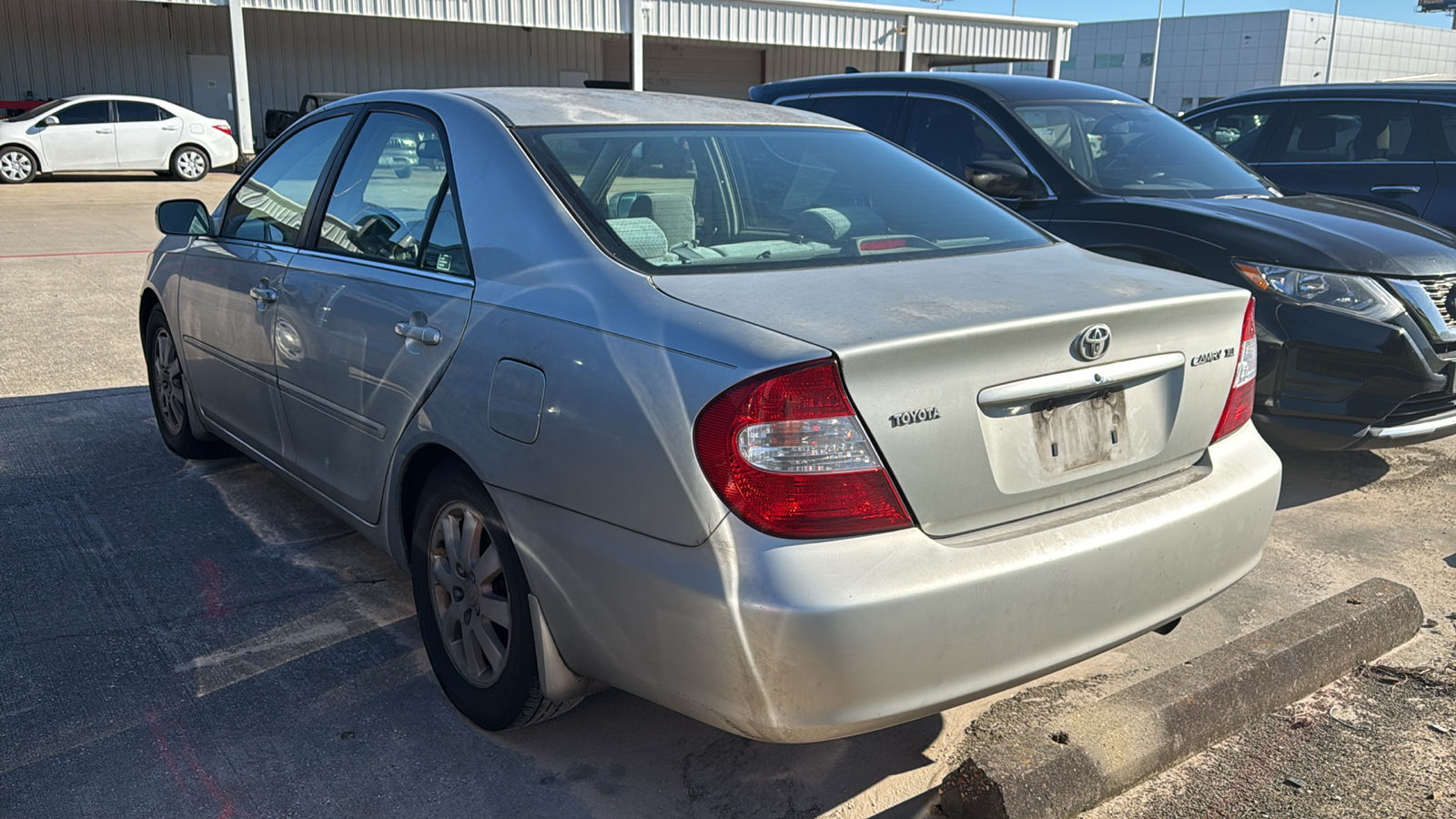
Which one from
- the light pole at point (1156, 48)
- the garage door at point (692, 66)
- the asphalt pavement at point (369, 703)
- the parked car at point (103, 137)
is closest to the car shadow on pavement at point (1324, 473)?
the asphalt pavement at point (369, 703)

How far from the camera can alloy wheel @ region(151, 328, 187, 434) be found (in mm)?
4898

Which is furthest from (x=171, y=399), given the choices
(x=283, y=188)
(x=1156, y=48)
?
(x=1156, y=48)

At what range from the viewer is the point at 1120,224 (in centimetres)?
511

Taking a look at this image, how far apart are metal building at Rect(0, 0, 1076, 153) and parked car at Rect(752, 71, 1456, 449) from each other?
66.6 ft

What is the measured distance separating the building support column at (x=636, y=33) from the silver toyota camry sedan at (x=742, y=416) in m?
24.1

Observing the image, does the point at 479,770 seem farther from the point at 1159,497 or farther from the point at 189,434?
the point at 189,434

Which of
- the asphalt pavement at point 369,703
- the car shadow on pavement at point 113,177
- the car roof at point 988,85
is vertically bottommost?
the car shadow on pavement at point 113,177

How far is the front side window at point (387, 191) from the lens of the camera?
124 inches

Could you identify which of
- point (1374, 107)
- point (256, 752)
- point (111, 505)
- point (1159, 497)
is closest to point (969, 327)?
point (1159, 497)

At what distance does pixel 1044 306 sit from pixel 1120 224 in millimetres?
2939

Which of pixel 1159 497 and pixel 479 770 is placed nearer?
pixel 1159 497

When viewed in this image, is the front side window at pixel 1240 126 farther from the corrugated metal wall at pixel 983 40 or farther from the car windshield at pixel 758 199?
the corrugated metal wall at pixel 983 40

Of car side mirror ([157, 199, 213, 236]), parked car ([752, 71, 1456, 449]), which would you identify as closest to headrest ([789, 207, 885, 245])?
parked car ([752, 71, 1456, 449])

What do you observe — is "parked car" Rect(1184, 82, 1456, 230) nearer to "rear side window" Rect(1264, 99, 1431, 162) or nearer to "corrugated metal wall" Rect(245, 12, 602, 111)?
"rear side window" Rect(1264, 99, 1431, 162)
